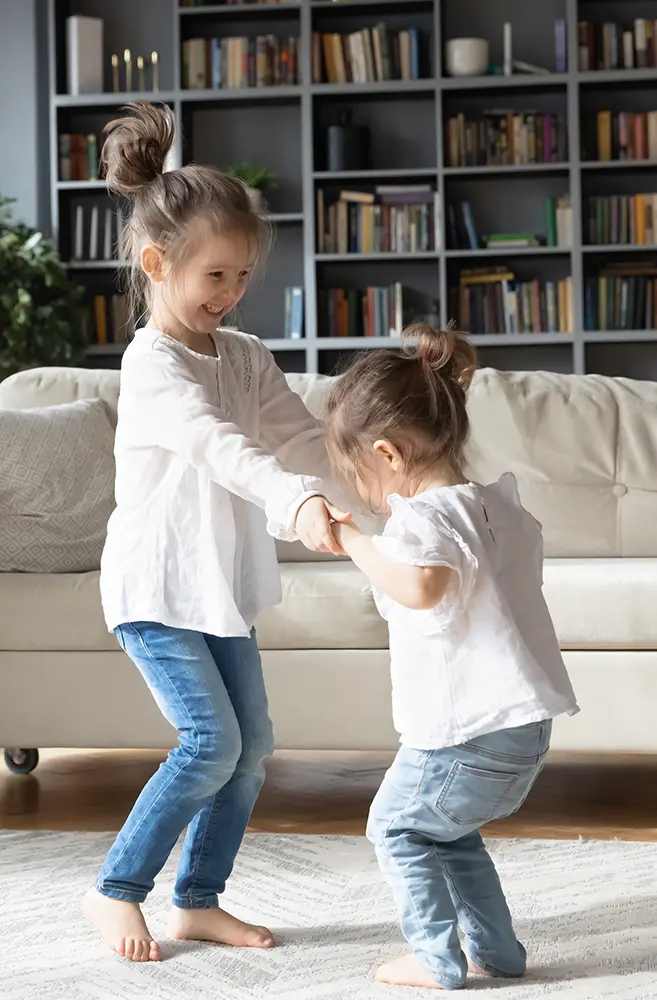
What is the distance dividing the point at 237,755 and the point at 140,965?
0.31m

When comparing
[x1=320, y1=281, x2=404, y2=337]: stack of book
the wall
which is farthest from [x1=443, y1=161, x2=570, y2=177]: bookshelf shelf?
the wall

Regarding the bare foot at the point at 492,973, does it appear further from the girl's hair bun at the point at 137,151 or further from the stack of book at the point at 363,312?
the stack of book at the point at 363,312

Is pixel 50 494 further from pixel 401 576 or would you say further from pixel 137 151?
pixel 401 576

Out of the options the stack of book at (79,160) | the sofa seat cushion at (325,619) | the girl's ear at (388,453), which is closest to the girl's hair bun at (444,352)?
the girl's ear at (388,453)

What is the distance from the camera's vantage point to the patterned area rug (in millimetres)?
1562

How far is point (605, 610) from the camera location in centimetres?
243

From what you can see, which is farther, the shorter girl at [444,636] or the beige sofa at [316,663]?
the beige sofa at [316,663]

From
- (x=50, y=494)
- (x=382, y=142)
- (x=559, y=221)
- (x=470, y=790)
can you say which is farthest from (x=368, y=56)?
(x=470, y=790)

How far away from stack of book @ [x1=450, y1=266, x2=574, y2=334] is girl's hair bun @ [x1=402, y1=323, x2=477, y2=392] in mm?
4321

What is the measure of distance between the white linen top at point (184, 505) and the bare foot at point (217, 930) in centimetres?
40

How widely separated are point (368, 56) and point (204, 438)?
4.67 m

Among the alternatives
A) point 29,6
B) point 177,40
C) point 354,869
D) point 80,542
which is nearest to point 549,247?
point 177,40

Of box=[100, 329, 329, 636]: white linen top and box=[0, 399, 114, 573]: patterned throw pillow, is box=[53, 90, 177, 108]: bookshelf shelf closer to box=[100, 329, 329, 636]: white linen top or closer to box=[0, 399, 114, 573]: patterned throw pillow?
box=[0, 399, 114, 573]: patterned throw pillow

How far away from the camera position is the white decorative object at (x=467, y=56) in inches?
221
